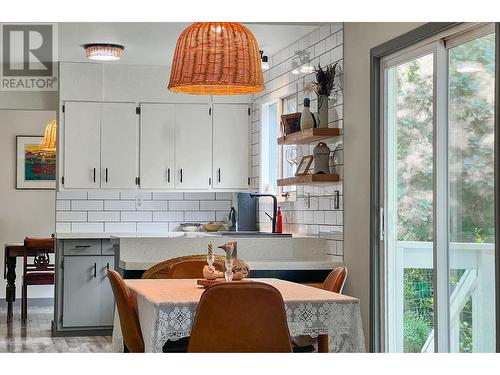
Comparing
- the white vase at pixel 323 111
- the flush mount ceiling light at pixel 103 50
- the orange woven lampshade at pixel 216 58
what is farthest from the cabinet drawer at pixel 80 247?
the orange woven lampshade at pixel 216 58

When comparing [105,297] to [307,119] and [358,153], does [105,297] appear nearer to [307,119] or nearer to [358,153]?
[307,119]

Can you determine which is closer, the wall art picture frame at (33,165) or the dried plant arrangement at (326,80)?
the dried plant arrangement at (326,80)

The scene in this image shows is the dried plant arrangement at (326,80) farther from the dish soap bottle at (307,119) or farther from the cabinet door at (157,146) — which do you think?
the cabinet door at (157,146)

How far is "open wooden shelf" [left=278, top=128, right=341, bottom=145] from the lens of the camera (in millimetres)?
5953

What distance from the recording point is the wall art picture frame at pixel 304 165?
6355mm

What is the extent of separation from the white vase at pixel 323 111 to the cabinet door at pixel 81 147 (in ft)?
9.51

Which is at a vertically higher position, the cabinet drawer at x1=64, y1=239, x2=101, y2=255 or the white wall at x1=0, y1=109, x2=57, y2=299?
the white wall at x1=0, y1=109, x2=57, y2=299

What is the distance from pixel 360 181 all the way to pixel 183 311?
7.48 feet

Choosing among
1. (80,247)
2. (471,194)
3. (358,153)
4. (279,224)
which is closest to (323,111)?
(358,153)

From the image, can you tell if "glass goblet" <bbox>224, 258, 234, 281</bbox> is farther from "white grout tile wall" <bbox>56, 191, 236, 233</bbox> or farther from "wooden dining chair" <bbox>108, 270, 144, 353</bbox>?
"white grout tile wall" <bbox>56, 191, 236, 233</bbox>

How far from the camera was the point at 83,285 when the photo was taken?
795 centimetres

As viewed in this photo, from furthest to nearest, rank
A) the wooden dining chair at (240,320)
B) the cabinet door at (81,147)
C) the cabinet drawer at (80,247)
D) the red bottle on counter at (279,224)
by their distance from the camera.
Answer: the cabinet door at (81,147), the cabinet drawer at (80,247), the red bottle on counter at (279,224), the wooden dining chair at (240,320)

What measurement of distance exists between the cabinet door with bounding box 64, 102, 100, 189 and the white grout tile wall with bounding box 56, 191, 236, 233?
24cm

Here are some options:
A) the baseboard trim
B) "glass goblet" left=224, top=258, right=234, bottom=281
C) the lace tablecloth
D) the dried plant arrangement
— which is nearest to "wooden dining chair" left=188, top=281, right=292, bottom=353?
the lace tablecloth
